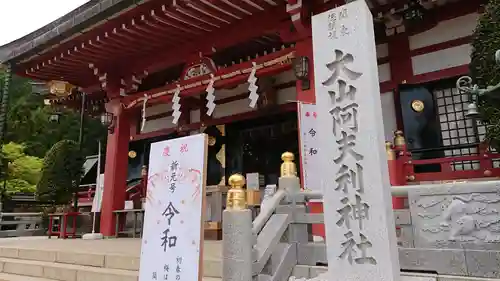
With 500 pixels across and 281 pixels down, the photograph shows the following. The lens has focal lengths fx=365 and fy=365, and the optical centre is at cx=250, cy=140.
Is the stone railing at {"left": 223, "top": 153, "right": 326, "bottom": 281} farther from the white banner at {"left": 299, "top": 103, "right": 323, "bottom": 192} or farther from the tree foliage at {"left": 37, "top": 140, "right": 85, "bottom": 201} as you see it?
the tree foliage at {"left": 37, "top": 140, "right": 85, "bottom": 201}

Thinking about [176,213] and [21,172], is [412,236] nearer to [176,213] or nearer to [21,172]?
[176,213]

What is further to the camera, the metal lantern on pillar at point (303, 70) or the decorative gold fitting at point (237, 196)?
the metal lantern on pillar at point (303, 70)

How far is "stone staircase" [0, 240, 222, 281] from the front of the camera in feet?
15.0

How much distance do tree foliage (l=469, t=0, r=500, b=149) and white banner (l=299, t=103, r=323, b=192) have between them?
2.15 meters

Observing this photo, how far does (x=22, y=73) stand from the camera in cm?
910

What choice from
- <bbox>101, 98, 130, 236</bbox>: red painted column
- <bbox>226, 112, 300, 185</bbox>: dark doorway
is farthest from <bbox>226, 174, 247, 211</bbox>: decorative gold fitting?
<bbox>101, 98, 130, 236</bbox>: red painted column

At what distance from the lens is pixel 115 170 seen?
9.16 m

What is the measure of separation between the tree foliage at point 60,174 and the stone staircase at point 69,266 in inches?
147

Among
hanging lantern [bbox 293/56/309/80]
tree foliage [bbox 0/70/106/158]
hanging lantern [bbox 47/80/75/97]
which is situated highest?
tree foliage [bbox 0/70/106/158]

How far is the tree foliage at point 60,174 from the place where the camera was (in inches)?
420

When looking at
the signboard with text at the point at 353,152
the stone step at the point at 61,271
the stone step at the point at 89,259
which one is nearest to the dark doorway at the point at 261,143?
the stone step at the point at 89,259

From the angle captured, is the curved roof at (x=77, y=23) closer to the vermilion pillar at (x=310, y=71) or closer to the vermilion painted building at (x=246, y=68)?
the vermilion painted building at (x=246, y=68)

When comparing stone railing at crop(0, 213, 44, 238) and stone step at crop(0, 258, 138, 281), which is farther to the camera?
stone railing at crop(0, 213, 44, 238)

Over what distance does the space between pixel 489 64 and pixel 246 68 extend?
14.0 feet
